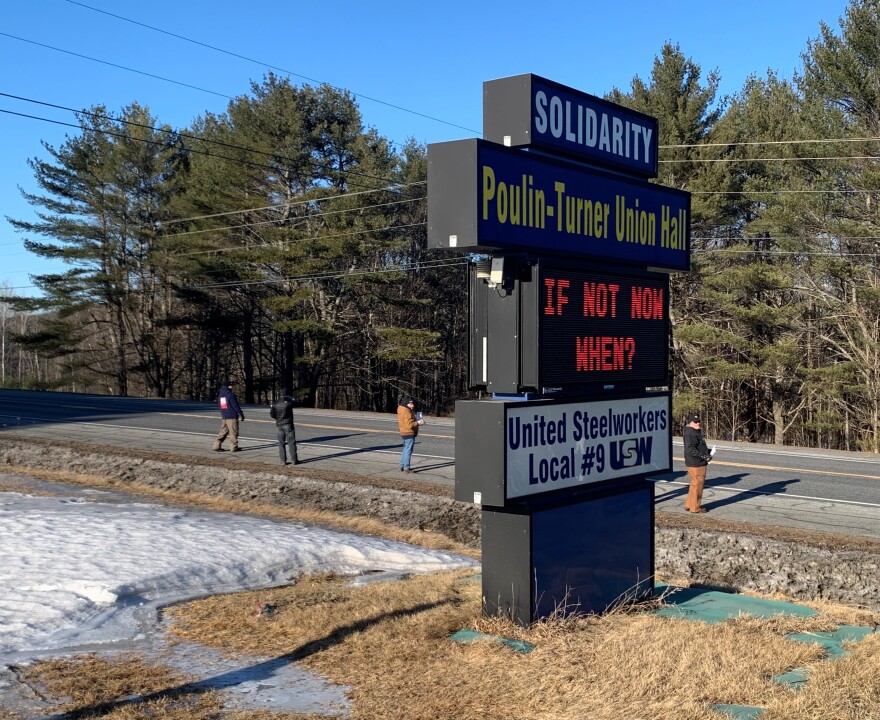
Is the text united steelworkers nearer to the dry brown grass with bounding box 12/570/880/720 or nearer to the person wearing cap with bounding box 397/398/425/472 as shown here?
the dry brown grass with bounding box 12/570/880/720

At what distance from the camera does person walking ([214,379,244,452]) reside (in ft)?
73.2

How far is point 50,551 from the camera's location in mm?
10727

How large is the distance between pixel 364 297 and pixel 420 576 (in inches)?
1591

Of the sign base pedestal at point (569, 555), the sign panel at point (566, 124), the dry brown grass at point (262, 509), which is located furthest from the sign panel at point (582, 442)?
the dry brown grass at point (262, 509)

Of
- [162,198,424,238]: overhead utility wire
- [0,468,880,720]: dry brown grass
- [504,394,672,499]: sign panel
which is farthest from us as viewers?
[162,198,424,238]: overhead utility wire

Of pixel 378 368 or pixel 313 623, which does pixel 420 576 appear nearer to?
pixel 313 623

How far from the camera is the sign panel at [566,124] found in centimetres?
809

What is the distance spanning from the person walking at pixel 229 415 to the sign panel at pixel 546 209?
14.5 metres

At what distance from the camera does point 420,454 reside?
22.7 meters

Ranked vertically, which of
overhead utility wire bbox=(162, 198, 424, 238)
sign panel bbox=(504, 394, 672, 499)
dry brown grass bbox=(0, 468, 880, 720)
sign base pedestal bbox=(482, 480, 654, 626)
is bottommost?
Result: dry brown grass bbox=(0, 468, 880, 720)

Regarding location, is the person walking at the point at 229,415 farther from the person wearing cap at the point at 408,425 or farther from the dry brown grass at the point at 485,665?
the dry brown grass at the point at 485,665

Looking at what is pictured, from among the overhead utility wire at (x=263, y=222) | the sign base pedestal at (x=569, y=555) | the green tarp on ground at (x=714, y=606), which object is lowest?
the green tarp on ground at (x=714, y=606)

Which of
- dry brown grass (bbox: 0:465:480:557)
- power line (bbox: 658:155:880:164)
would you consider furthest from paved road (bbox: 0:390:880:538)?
power line (bbox: 658:155:880:164)

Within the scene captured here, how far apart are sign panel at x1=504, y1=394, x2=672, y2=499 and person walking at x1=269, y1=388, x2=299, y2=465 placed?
12146 mm
